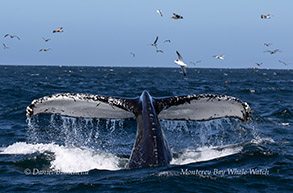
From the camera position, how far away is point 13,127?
12375 mm

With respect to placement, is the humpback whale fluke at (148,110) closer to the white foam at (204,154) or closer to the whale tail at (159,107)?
the whale tail at (159,107)

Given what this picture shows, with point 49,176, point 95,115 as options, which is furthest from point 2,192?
point 95,115

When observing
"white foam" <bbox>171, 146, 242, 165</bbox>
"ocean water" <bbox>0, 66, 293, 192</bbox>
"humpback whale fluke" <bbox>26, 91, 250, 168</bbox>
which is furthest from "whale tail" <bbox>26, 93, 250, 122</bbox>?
"white foam" <bbox>171, 146, 242, 165</bbox>

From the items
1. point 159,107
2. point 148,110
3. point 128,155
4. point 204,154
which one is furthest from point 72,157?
point 204,154

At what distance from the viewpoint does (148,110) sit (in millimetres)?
7125

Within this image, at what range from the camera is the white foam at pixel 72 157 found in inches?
290

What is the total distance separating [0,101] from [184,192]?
560 inches

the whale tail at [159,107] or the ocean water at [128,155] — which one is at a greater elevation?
the whale tail at [159,107]

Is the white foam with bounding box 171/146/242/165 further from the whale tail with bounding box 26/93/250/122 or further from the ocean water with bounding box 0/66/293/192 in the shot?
the whale tail with bounding box 26/93/250/122

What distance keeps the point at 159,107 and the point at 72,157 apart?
79.1 inches

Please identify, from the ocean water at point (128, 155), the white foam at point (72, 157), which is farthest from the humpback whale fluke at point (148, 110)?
the white foam at point (72, 157)

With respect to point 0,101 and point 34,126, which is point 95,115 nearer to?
point 34,126

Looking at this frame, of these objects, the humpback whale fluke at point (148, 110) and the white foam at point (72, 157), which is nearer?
the humpback whale fluke at point (148, 110)

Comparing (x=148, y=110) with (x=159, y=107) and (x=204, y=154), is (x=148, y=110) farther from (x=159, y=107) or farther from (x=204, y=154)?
(x=204, y=154)
